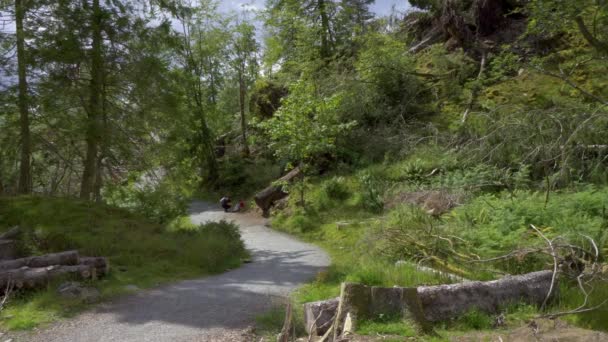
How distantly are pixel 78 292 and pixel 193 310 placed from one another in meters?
2.07

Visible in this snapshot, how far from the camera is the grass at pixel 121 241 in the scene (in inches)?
376

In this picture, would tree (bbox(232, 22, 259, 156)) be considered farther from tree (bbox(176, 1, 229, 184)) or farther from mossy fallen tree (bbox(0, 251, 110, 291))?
mossy fallen tree (bbox(0, 251, 110, 291))

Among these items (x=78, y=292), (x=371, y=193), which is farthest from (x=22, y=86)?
(x=371, y=193)

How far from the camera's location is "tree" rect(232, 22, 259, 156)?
3192cm

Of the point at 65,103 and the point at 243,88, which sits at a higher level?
the point at 243,88

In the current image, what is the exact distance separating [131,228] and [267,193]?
32.1 ft

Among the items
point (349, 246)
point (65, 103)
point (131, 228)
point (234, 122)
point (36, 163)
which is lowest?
point (349, 246)

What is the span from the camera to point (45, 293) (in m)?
7.14

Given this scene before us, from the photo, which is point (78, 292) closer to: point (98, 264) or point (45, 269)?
point (45, 269)

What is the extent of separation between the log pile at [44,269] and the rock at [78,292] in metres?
0.46

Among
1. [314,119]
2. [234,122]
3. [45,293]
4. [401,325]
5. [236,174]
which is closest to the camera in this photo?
[401,325]

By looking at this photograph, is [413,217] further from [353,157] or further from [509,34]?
[509,34]

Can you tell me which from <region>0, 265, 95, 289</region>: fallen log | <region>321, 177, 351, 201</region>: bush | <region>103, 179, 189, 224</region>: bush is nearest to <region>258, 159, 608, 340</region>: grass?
<region>321, 177, 351, 201</region>: bush

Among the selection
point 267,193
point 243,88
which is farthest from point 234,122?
point 267,193
